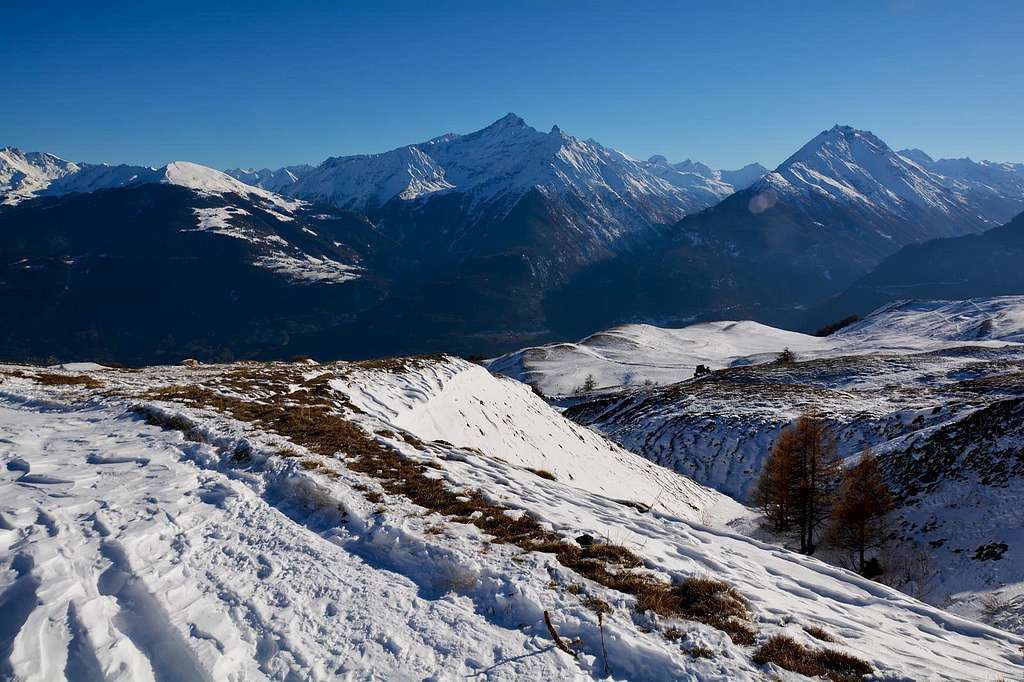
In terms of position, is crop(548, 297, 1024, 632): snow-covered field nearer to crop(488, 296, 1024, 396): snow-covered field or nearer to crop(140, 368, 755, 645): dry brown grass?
crop(488, 296, 1024, 396): snow-covered field

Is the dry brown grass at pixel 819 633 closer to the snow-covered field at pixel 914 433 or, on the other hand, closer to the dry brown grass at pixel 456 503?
the dry brown grass at pixel 456 503

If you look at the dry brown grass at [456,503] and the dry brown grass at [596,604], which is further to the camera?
the dry brown grass at [456,503]

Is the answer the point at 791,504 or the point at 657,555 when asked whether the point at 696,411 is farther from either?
the point at 657,555

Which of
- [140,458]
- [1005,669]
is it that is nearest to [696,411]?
[1005,669]

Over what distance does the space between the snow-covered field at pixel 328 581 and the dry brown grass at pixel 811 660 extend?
0.28 m

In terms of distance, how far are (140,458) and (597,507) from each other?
1311 cm

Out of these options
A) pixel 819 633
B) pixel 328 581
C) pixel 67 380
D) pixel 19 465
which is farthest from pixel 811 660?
pixel 67 380

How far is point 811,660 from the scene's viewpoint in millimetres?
7840

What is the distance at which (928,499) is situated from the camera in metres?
27.5

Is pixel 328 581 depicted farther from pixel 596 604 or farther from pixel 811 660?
pixel 811 660

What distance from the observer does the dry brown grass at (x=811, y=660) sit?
24.9ft

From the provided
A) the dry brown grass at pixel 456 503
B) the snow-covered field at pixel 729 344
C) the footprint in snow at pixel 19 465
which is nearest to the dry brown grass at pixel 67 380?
the dry brown grass at pixel 456 503

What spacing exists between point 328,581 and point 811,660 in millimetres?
7899

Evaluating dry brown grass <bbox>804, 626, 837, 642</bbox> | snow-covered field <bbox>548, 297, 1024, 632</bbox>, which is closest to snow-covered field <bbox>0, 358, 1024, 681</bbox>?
dry brown grass <bbox>804, 626, 837, 642</bbox>
